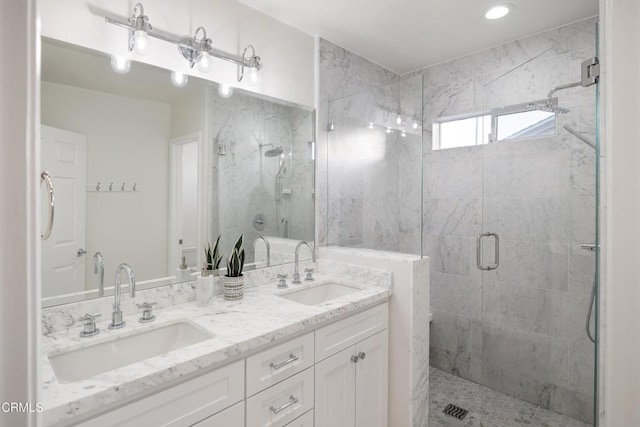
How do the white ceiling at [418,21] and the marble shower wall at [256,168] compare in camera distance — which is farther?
the white ceiling at [418,21]

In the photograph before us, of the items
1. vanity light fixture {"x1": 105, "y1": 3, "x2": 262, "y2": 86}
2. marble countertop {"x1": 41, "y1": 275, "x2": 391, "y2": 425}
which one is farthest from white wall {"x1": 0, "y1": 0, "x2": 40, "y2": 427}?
vanity light fixture {"x1": 105, "y1": 3, "x2": 262, "y2": 86}

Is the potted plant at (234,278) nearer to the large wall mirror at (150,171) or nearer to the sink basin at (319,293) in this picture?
the large wall mirror at (150,171)

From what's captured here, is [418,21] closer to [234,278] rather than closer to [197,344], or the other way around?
[234,278]

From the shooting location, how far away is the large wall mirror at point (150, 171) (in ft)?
4.45

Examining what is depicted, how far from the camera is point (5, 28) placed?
499 mm

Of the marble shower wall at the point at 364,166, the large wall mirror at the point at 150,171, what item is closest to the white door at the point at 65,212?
the large wall mirror at the point at 150,171

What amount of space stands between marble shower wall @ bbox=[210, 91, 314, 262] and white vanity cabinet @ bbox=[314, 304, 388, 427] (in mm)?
737

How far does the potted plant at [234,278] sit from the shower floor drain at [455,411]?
5.38ft

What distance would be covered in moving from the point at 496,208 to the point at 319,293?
1.31m

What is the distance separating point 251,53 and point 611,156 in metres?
1.80

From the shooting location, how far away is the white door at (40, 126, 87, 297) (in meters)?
1.31

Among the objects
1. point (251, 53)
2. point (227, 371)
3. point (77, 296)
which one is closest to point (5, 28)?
point (227, 371)

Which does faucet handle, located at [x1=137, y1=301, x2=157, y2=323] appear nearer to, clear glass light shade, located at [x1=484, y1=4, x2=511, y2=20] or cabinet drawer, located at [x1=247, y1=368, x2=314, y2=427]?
cabinet drawer, located at [x1=247, y1=368, x2=314, y2=427]

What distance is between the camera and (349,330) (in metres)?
1.68
